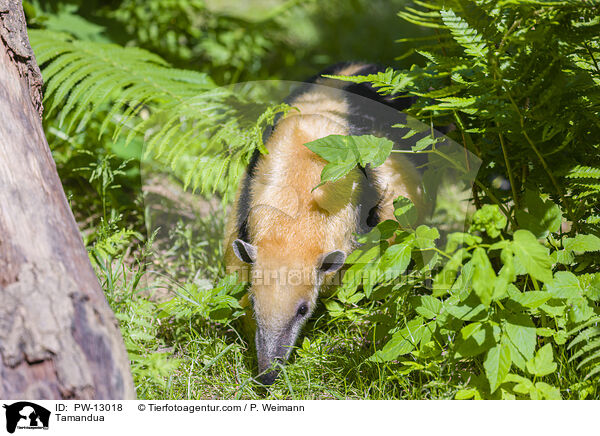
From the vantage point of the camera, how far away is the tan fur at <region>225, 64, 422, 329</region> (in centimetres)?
427

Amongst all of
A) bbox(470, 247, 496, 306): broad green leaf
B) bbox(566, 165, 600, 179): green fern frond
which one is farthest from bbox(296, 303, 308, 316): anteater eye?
bbox(566, 165, 600, 179): green fern frond

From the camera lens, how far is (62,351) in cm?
284

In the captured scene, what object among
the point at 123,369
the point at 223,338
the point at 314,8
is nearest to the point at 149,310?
the point at 223,338

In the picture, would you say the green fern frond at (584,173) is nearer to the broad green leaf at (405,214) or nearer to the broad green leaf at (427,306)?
the broad green leaf at (405,214)

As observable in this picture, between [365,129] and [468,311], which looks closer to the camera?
[468,311]

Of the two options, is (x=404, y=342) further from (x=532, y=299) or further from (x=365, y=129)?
(x=365, y=129)

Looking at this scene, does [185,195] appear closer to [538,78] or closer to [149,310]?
[149,310]

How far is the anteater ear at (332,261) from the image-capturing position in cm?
437

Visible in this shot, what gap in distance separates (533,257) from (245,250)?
2123 mm

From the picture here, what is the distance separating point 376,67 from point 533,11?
272 centimetres

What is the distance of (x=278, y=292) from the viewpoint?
13.8ft
